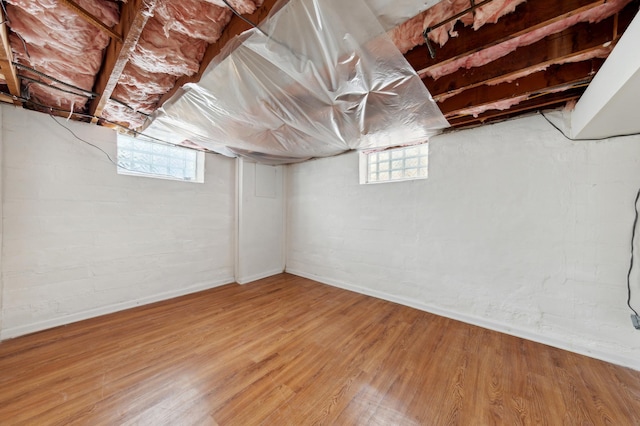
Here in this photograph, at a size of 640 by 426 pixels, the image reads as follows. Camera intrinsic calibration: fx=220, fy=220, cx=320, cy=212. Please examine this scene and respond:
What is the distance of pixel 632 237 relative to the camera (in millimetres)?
1744

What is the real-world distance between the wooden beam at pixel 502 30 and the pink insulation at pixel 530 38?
0.36ft

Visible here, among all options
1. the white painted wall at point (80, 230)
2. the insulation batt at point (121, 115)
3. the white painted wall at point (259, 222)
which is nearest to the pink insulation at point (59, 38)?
the insulation batt at point (121, 115)

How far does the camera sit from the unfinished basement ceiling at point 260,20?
110 centimetres

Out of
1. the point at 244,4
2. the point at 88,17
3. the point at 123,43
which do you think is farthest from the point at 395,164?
the point at 88,17

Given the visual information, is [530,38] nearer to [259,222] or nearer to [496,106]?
[496,106]

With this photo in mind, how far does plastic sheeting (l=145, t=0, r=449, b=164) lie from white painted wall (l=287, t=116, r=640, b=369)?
27.7 inches

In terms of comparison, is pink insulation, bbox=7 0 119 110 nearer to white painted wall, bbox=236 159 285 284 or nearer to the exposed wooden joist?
white painted wall, bbox=236 159 285 284

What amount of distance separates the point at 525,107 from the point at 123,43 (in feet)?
9.98

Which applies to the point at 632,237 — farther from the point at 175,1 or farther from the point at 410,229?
the point at 175,1

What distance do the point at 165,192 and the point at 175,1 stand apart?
2395 mm

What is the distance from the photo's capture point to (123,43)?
125 cm

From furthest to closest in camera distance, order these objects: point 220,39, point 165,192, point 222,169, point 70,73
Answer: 1. point 222,169
2. point 165,192
3. point 70,73
4. point 220,39

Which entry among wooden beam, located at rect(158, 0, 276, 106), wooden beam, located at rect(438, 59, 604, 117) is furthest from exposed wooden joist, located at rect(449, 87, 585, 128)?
wooden beam, located at rect(158, 0, 276, 106)

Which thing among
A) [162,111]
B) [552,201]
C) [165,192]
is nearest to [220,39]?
[162,111]
